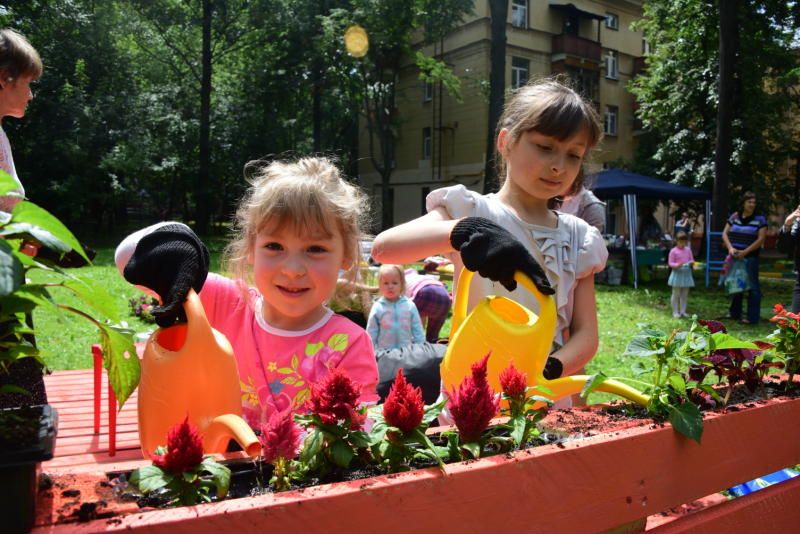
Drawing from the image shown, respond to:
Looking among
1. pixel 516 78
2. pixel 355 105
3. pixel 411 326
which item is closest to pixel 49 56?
pixel 355 105

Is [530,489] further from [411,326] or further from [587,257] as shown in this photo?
[411,326]

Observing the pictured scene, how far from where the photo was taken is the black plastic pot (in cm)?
59

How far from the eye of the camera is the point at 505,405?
107 cm

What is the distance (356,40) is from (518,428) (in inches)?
927

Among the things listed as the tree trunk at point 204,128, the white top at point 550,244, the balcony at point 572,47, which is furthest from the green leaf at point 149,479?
the balcony at point 572,47

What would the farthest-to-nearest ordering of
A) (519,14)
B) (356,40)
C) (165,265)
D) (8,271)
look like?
(519,14) → (356,40) → (165,265) → (8,271)

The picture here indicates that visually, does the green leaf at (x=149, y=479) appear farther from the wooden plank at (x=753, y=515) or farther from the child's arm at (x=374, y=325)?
the child's arm at (x=374, y=325)

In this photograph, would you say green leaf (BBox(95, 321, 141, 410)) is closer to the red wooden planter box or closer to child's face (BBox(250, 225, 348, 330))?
the red wooden planter box

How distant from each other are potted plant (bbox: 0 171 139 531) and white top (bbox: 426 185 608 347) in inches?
39.8

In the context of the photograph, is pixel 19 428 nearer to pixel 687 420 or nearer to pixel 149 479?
pixel 149 479

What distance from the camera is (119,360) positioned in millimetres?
768

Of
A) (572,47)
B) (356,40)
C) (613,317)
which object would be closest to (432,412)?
(613,317)

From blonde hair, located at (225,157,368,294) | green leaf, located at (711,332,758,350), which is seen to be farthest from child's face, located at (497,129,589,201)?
green leaf, located at (711,332,758,350)

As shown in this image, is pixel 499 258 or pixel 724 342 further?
pixel 724 342
